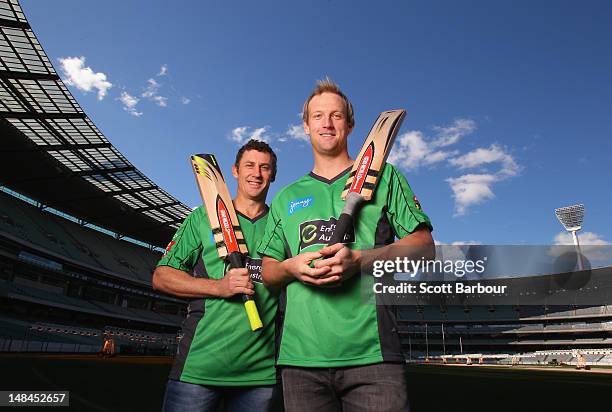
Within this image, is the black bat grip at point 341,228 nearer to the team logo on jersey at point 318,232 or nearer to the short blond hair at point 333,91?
the team logo on jersey at point 318,232

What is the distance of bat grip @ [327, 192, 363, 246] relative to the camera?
177 cm

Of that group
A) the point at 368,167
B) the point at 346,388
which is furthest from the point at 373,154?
the point at 346,388

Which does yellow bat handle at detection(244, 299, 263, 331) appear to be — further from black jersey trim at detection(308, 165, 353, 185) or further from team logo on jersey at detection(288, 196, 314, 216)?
black jersey trim at detection(308, 165, 353, 185)

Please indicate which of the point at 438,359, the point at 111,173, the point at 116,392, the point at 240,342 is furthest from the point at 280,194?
the point at 438,359

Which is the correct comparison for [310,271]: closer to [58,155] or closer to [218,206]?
[218,206]

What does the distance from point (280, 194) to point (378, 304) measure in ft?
2.43

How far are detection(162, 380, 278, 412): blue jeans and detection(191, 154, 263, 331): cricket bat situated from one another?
45cm

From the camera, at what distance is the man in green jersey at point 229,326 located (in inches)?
100

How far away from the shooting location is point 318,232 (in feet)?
6.32

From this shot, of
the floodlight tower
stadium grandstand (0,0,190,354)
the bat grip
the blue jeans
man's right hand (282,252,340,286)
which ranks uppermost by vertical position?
the floodlight tower

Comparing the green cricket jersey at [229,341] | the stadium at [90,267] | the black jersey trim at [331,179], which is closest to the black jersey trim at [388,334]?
the black jersey trim at [331,179]

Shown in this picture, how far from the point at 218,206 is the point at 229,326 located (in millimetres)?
764

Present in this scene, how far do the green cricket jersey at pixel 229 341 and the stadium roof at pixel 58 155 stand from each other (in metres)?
22.0

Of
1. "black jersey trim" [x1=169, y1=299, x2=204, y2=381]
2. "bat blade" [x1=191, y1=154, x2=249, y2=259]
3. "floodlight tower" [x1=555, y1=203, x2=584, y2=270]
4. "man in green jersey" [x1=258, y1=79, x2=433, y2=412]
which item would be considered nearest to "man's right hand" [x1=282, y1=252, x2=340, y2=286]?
"man in green jersey" [x1=258, y1=79, x2=433, y2=412]
